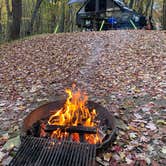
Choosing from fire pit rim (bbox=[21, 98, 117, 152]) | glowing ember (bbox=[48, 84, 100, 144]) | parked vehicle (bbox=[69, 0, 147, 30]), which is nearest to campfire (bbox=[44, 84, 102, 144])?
glowing ember (bbox=[48, 84, 100, 144])

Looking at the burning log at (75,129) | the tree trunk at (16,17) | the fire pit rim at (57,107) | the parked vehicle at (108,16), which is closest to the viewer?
the fire pit rim at (57,107)

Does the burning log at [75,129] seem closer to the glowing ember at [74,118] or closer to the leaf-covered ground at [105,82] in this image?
the glowing ember at [74,118]

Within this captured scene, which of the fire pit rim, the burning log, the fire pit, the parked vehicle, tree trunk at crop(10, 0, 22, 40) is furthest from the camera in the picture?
the parked vehicle

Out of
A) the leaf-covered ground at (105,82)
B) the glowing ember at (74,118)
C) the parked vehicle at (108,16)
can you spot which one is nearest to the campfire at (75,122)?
the glowing ember at (74,118)

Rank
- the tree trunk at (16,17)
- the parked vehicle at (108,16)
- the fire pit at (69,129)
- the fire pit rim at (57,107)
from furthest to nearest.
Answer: the parked vehicle at (108,16) → the tree trunk at (16,17) → the fire pit rim at (57,107) → the fire pit at (69,129)

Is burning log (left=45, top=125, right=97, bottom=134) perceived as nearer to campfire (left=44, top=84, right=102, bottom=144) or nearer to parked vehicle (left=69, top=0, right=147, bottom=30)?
campfire (left=44, top=84, right=102, bottom=144)

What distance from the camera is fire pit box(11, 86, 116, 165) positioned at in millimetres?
3023

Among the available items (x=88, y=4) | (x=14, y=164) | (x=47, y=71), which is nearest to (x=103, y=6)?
(x=88, y=4)

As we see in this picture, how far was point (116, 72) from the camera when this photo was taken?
20.5 feet

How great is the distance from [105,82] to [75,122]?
220 cm

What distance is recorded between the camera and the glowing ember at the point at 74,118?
339cm

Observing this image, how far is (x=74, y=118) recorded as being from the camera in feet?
12.3

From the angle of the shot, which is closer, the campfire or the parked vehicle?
the campfire

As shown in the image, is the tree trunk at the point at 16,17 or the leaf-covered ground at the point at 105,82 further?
the tree trunk at the point at 16,17
